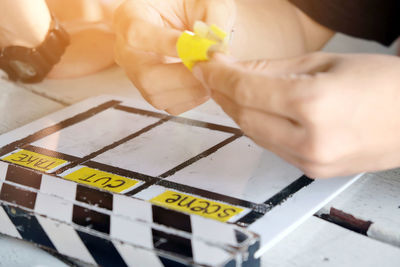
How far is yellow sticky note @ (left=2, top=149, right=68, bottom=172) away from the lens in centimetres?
63

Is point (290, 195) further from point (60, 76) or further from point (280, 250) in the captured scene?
point (60, 76)

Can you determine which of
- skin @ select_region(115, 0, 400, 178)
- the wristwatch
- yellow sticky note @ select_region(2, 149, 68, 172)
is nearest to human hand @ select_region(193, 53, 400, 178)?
skin @ select_region(115, 0, 400, 178)

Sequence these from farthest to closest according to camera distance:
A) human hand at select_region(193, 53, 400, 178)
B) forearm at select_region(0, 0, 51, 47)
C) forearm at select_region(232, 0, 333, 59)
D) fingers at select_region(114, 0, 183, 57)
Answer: forearm at select_region(0, 0, 51, 47) < forearm at select_region(232, 0, 333, 59) < fingers at select_region(114, 0, 183, 57) < human hand at select_region(193, 53, 400, 178)

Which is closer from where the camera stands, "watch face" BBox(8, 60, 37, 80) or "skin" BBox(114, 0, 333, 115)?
"skin" BBox(114, 0, 333, 115)

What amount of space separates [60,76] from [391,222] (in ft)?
2.33

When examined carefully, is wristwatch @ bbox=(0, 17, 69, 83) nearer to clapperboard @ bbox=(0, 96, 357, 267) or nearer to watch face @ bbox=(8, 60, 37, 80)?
watch face @ bbox=(8, 60, 37, 80)

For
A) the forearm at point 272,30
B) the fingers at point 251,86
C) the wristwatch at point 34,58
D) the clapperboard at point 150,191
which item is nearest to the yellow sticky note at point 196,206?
the clapperboard at point 150,191

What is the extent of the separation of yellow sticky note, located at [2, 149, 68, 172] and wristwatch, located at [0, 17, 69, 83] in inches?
12.7

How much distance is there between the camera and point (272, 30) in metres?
0.82

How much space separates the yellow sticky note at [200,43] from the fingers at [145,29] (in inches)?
1.5

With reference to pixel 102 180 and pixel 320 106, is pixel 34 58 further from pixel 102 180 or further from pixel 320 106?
pixel 320 106

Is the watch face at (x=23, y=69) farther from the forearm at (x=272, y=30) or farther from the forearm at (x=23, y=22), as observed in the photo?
the forearm at (x=272, y=30)

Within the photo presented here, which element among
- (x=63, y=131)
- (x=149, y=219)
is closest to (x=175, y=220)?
(x=149, y=219)

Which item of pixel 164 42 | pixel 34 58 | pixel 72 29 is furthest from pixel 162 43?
pixel 72 29
